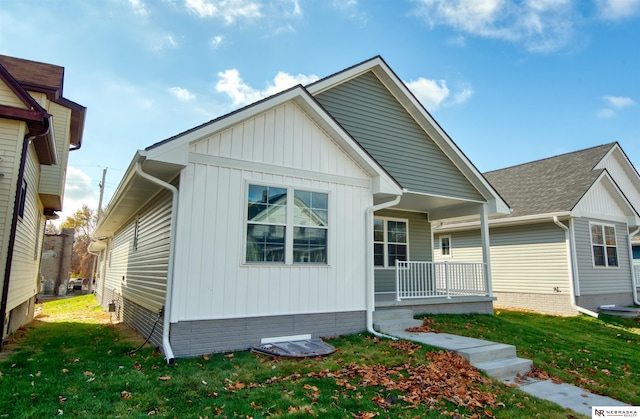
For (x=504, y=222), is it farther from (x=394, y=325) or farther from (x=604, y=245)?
(x=394, y=325)

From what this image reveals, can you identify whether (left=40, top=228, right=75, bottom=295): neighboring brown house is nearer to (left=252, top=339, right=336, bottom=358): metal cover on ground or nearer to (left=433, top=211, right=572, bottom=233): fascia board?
(left=433, top=211, right=572, bottom=233): fascia board

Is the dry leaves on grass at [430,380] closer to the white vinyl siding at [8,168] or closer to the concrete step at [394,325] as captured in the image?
the concrete step at [394,325]

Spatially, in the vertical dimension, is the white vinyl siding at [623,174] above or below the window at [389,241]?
above

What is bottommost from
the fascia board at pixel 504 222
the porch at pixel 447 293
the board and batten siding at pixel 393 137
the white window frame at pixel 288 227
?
the porch at pixel 447 293

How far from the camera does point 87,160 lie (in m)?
35.8

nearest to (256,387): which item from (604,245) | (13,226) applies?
(13,226)

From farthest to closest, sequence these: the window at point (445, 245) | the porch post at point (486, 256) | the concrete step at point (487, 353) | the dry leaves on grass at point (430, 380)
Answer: the window at point (445, 245), the porch post at point (486, 256), the concrete step at point (487, 353), the dry leaves on grass at point (430, 380)

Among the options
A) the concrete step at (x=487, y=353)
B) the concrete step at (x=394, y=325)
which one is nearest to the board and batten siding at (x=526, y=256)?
the concrete step at (x=394, y=325)

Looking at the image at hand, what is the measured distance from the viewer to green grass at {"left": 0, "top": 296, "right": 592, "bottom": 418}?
13.3 ft

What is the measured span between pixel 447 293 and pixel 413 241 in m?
2.58

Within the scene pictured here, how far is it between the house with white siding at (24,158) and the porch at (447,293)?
766 cm

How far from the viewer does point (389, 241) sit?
12156 millimetres

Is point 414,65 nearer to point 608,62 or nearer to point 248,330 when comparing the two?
point 608,62

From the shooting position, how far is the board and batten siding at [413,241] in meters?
11.8
